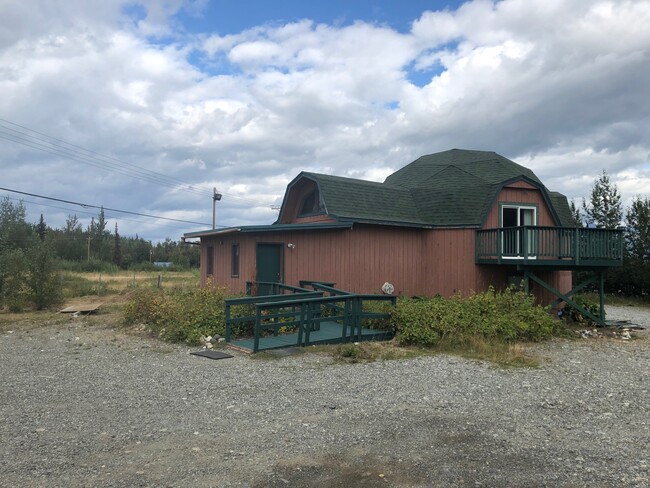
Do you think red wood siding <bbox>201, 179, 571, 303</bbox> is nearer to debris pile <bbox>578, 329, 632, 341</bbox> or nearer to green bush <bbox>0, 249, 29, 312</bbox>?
debris pile <bbox>578, 329, 632, 341</bbox>

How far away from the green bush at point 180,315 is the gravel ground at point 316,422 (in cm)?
140

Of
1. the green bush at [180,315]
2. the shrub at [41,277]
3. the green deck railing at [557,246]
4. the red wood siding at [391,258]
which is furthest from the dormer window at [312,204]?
the shrub at [41,277]

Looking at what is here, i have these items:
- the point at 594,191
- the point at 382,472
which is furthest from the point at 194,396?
the point at 594,191

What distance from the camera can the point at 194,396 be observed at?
6477mm

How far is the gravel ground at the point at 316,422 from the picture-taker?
13.5 ft

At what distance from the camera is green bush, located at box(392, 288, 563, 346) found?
10.4 meters

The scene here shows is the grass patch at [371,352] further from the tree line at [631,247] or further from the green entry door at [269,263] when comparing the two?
the tree line at [631,247]

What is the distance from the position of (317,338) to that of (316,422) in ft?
16.3

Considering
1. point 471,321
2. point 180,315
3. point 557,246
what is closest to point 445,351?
point 471,321

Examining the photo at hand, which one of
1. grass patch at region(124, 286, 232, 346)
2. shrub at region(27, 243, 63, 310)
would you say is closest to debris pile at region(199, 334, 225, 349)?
grass patch at region(124, 286, 232, 346)

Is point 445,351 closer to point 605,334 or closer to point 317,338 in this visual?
point 317,338

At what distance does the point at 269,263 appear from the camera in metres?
15.8

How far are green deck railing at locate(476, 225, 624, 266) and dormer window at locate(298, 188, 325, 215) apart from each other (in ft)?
18.8

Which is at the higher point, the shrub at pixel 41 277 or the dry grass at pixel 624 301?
the shrub at pixel 41 277
